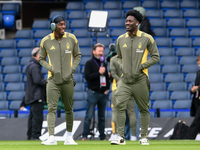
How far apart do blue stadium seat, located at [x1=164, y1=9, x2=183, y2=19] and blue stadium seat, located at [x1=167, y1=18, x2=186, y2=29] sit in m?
0.27

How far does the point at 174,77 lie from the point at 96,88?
4662 mm

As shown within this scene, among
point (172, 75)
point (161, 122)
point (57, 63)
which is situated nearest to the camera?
point (57, 63)

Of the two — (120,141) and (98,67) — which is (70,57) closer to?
(120,141)

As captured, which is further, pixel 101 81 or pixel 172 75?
pixel 172 75

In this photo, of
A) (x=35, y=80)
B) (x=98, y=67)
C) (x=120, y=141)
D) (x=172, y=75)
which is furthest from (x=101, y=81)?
(x=172, y=75)

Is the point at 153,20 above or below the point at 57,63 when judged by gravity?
above

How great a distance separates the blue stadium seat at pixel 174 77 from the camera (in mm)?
13242

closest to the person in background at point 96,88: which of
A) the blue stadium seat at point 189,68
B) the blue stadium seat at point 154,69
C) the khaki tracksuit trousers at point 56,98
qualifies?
the khaki tracksuit trousers at point 56,98

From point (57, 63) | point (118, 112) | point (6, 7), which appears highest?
point (6, 7)

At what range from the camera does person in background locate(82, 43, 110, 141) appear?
9109 mm

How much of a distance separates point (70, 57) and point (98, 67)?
2409 millimetres

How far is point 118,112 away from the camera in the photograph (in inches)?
257

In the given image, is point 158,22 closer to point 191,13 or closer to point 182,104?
point 191,13

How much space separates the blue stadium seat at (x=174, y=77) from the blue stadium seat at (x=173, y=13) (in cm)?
306
